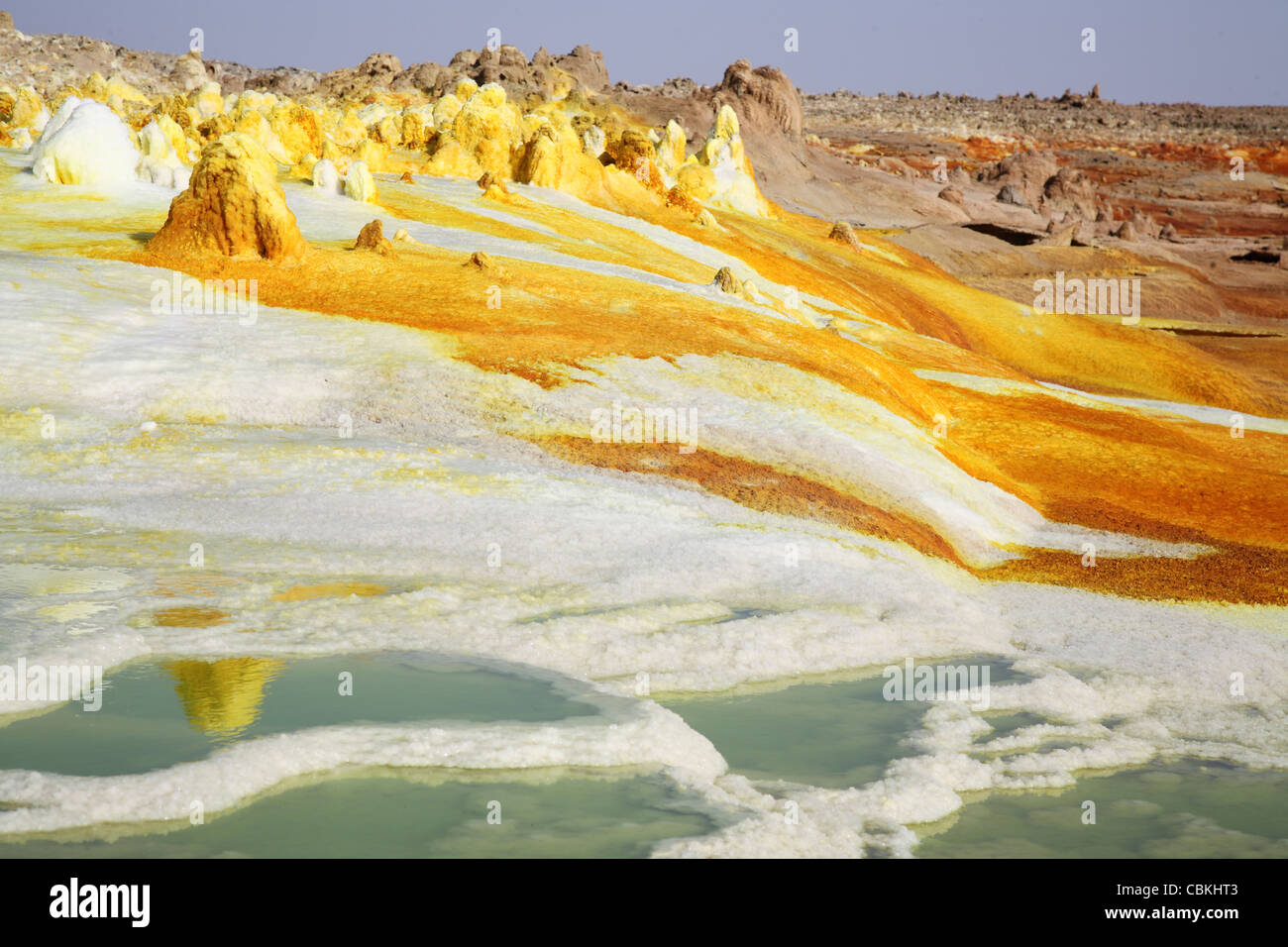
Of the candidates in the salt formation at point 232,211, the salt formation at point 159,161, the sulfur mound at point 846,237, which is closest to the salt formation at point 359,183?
the salt formation at point 159,161

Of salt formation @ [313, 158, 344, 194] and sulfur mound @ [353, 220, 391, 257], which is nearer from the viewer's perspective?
sulfur mound @ [353, 220, 391, 257]

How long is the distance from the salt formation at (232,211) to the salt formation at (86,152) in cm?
638

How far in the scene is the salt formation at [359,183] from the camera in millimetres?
32438

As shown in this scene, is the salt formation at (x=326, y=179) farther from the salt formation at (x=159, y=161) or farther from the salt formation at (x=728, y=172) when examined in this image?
the salt formation at (x=728, y=172)

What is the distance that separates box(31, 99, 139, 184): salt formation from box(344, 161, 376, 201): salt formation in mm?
5470

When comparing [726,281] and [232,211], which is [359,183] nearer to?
[232,211]

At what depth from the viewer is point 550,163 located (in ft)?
142

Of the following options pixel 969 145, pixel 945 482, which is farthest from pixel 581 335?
pixel 969 145

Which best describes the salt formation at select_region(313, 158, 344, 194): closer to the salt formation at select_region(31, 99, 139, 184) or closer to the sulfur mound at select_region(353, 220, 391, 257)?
the salt formation at select_region(31, 99, 139, 184)

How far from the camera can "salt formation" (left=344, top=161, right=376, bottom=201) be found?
3244 centimetres

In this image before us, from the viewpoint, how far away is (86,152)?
97.0 feet

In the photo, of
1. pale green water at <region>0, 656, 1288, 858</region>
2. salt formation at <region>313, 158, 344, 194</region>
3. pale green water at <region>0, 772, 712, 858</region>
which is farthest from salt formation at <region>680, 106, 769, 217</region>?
pale green water at <region>0, 772, 712, 858</region>
